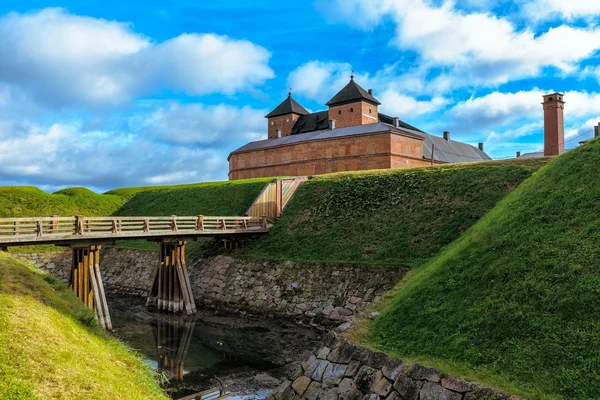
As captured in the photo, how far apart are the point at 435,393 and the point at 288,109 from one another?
5696 centimetres

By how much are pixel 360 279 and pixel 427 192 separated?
737cm

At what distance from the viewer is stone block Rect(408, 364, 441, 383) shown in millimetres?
8695

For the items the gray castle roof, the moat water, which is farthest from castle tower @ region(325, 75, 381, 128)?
the moat water

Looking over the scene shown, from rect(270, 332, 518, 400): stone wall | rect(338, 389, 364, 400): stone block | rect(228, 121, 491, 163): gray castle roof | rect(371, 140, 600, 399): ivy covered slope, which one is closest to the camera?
rect(371, 140, 600, 399): ivy covered slope

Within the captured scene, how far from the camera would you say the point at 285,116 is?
2482 inches

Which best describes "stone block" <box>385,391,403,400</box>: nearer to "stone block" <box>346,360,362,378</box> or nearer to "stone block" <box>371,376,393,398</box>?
"stone block" <box>371,376,393,398</box>

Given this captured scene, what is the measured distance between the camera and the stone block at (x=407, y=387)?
8.73 metres

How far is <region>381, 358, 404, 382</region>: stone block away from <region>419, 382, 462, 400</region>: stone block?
0.74 meters

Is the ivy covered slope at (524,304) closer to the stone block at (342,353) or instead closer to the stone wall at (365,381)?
the stone wall at (365,381)

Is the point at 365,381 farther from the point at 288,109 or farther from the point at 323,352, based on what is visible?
the point at 288,109

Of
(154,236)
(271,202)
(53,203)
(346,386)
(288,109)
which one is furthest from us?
(288,109)

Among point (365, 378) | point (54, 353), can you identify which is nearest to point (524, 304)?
point (365, 378)

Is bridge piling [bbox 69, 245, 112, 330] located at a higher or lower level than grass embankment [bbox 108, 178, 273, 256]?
lower

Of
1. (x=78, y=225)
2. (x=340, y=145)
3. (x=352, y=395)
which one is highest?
(x=340, y=145)
